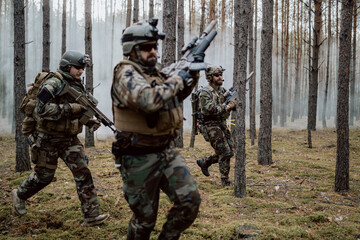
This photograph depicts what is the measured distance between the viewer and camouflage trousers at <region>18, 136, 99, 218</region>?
4.04 metres

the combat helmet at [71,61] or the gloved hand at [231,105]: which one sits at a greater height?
the combat helmet at [71,61]

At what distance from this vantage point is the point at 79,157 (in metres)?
4.12

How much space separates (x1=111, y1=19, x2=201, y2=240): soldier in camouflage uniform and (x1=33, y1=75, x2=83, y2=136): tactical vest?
1.67 meters

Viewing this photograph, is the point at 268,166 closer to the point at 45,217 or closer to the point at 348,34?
the point at 348,34

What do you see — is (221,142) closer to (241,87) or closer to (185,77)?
(241,87)

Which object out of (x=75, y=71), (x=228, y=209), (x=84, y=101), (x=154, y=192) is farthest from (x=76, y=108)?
(x=228, y=209)

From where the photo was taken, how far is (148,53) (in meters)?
2.67

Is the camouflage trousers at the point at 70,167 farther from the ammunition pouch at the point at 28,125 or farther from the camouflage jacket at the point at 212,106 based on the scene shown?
the camouflage jacket at the point at 212,106

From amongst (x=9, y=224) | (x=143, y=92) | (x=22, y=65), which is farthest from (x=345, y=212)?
(x=22, y=65)

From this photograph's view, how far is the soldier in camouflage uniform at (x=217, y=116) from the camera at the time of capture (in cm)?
570

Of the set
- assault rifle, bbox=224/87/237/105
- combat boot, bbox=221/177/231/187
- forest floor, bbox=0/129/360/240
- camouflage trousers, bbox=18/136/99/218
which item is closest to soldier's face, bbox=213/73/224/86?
assault rifle, bbox=224/87/237/105

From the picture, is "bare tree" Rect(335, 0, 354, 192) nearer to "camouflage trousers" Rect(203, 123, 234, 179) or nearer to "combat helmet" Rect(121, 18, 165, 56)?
"camouflage trousers" Rect(203, 123, 234, 179)

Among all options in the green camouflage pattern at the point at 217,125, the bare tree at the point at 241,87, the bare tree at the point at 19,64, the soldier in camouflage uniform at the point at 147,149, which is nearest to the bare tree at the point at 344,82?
the bare tree at the point at 241,87

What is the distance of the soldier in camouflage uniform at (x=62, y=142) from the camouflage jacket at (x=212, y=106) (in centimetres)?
242
